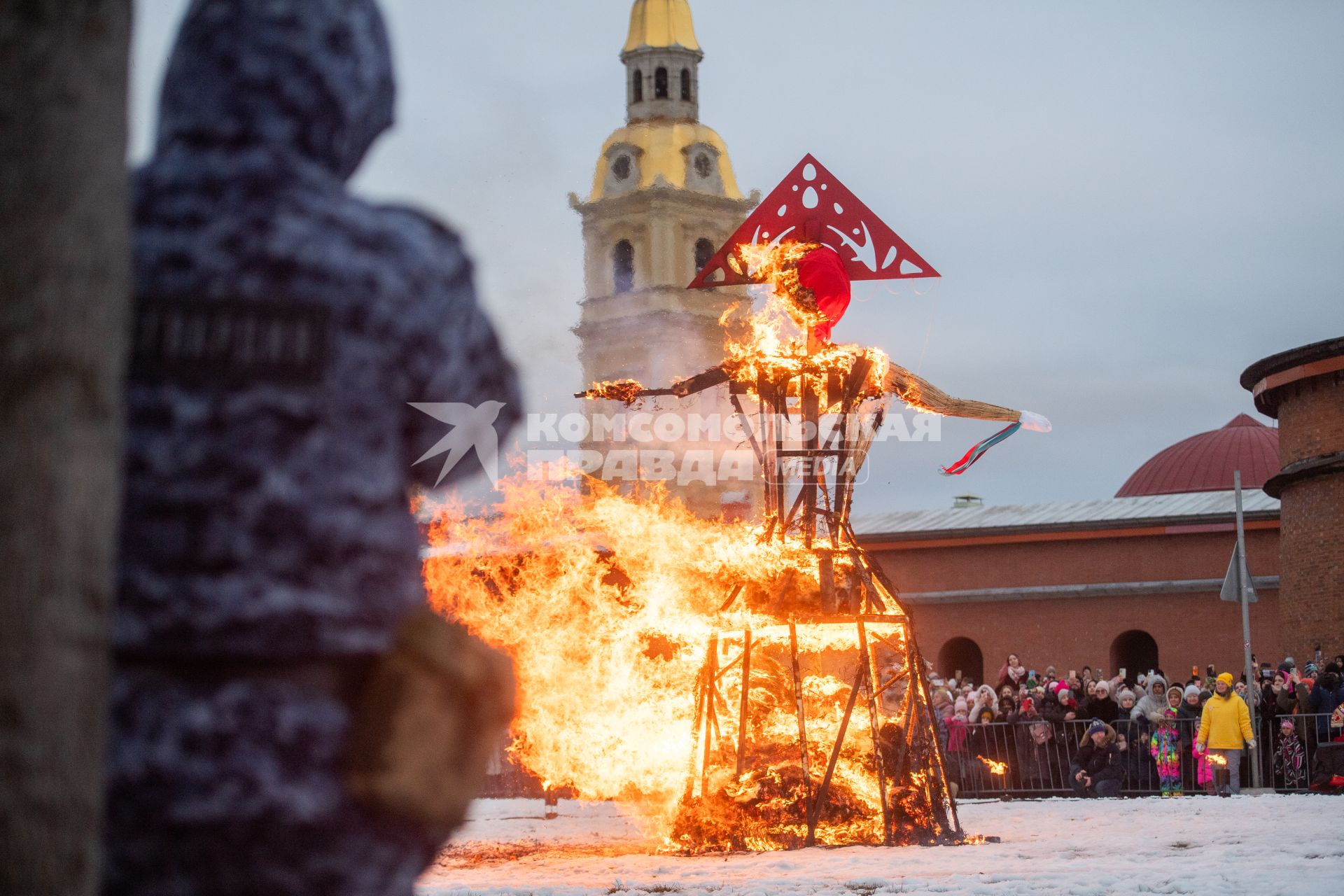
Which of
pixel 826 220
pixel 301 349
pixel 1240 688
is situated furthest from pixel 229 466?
pixel 1240 688

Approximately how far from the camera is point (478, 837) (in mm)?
16094

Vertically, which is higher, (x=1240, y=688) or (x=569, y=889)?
(x=1240, y=688)

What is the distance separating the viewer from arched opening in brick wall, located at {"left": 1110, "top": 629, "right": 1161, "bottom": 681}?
120ft

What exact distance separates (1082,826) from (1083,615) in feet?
72.0

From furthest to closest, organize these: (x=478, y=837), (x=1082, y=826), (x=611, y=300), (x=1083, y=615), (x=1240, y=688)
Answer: (x=611, y=300) → (x=1083, y=615) → (x=1240, y=688) → (x=478, y=837) → (x=1082, y=826)

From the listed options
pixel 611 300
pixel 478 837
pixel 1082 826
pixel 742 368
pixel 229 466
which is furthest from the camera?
pixel 611 300

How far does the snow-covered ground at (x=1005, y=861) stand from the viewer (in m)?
9.73

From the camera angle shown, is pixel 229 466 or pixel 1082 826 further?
pixel 1082 826

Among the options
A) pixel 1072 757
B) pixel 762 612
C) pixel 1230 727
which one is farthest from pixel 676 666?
pixel 1072 757

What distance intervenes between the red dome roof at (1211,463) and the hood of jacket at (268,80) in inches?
1745

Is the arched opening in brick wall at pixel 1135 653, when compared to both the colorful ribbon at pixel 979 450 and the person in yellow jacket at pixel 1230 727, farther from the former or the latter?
the colorful ribbon at pixel 979 450

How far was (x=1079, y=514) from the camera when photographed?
38156mm

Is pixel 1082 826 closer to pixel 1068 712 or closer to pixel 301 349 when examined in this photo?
pixel 1068 712

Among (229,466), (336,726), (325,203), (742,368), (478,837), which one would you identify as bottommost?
(478,837)
